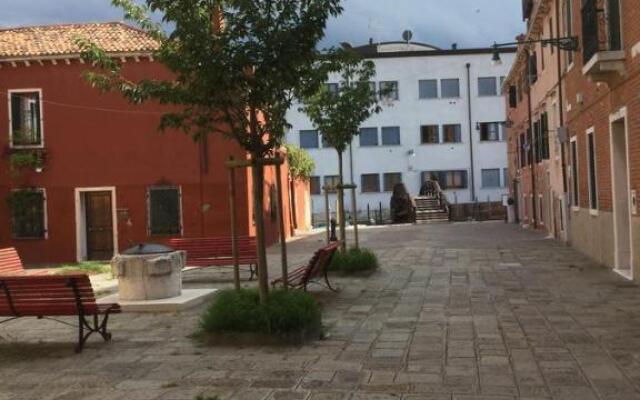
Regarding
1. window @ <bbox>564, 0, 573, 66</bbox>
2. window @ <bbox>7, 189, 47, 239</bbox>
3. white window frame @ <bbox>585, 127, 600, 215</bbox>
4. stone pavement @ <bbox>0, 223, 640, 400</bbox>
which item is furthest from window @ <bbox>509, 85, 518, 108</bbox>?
stone pavement @ <bbox>0, 223, 640, 400</bbox>

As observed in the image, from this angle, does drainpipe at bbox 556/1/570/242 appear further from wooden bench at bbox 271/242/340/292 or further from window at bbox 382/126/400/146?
window at bbox 382/126/400/146

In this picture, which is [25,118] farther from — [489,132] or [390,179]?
[489,132]

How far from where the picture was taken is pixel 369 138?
5056 cm

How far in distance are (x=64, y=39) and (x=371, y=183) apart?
29692 millimetres

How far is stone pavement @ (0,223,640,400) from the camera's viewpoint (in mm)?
5562

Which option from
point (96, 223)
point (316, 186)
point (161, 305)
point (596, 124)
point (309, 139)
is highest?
point (309, 139)

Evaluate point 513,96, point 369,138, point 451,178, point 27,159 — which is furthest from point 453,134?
point 27,159

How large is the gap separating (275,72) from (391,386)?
3.34 meters

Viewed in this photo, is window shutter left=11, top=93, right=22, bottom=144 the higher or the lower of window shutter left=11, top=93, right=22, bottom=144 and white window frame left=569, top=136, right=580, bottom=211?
the higher

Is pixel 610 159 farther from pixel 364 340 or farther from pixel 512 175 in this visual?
pixel 512 175

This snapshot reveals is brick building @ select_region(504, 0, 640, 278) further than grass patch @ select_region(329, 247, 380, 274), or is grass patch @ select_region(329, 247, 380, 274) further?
grass patch @ select_region(329, 247, 380, 274)

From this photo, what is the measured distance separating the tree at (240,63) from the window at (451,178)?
43.0 meters

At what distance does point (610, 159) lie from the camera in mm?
13000

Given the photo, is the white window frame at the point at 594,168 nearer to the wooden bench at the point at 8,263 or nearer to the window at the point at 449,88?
the wooden bench at the point at 8,263
